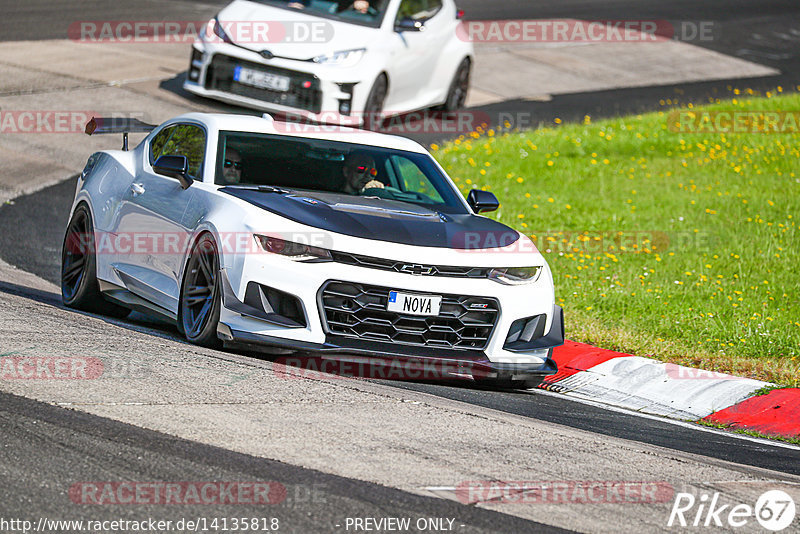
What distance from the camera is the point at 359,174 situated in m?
8.44

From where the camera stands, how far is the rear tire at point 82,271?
29.0 ft

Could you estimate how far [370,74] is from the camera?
50.5ft

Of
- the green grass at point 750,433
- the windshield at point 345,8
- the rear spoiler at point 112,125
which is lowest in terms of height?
the green grass at point 750,433

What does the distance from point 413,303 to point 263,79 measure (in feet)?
28.5

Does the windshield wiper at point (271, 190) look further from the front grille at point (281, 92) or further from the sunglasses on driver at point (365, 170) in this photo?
the front grille at point (281, 92)

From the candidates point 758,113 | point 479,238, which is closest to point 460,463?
point 479,238

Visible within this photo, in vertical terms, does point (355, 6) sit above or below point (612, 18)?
above

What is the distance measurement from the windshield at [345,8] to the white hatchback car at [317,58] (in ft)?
0.04

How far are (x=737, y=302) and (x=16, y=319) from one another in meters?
6.17

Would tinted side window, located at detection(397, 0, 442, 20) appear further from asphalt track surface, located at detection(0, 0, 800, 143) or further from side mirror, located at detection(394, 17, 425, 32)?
asphalt track surface, located at detection(0, 0, 800, 143)

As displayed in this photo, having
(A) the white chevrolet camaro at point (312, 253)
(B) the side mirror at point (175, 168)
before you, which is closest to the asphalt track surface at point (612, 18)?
(A) the white chevrolet camaro at point (312, 253)

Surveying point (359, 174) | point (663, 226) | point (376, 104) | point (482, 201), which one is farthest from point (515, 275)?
point (376, 104)

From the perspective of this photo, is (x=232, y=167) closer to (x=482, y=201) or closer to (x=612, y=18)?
(x=482, y=201)

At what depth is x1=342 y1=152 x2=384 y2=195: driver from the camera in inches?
330
